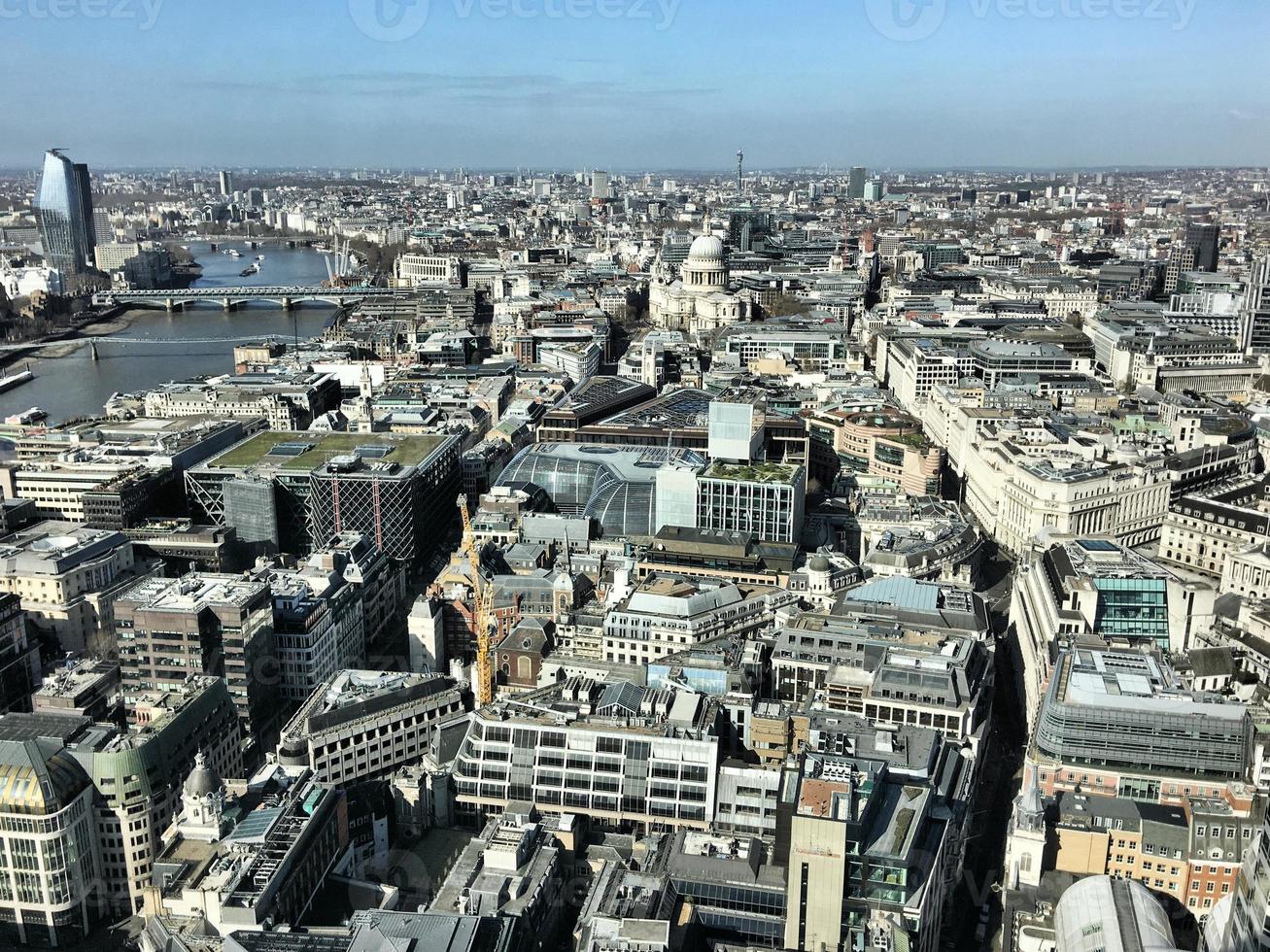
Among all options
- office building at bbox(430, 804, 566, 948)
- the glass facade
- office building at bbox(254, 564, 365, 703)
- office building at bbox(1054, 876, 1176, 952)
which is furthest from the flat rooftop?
office building at bbox(1054, 876, 1176, 952)

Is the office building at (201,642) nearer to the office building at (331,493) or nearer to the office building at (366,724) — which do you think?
the office building at (366,724)

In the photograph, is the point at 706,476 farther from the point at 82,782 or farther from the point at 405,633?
the point at 82,782

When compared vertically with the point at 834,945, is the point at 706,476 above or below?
above

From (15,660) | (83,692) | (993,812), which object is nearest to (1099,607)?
(993,812)

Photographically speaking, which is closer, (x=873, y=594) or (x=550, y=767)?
(x=550, y=767)

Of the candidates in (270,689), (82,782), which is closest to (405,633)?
(270,689)

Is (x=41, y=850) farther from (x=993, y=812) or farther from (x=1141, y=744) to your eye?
(x=1141, y=744)

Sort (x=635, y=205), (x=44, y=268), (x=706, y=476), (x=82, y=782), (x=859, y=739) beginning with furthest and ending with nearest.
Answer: (x=635, y=205) < (x=44, y=268) < (x=706, y=476) < (x=859, y=739) < (x=82, y=782)

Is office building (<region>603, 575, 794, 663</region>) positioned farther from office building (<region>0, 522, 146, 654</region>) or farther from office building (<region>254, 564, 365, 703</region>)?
office building (<region>0, 522, 146, 654</region>)
